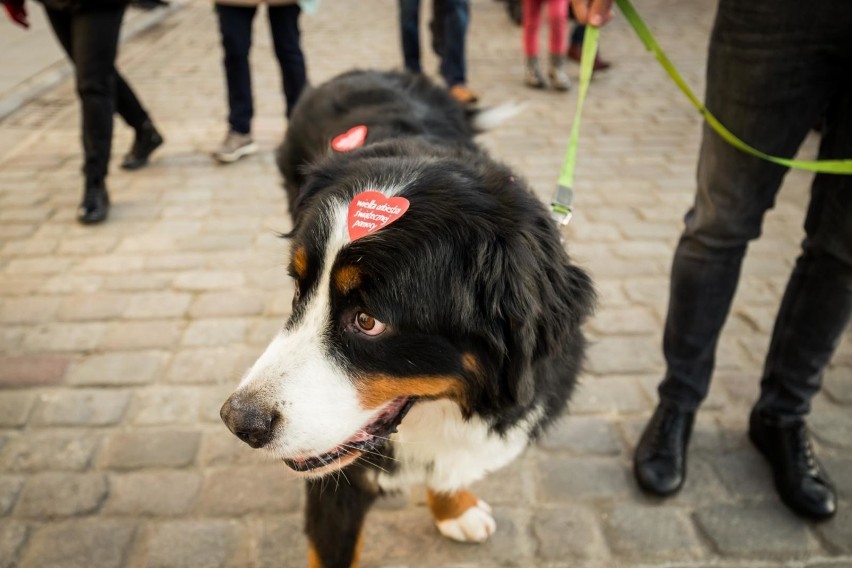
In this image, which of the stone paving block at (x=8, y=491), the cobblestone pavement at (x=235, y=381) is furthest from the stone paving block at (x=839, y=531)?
the stone paving block at (x=8, y=491)

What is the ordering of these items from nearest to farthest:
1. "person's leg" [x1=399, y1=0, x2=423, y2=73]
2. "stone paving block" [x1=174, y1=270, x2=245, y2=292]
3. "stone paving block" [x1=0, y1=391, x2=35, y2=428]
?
"stone paving block" [x1=0, y1=391, x2=35, y2=428] → "stone paving block" [x1=174, y1=270, x2=245, y2=292] → "person's leg" [x1=399, y1=0, x2=423, y2=73]

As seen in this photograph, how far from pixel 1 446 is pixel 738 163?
266cm

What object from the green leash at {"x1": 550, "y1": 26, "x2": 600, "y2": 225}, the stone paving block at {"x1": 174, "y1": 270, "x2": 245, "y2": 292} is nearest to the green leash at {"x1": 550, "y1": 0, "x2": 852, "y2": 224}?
the green leash at {"x1": 550, "y1": 26, "x2": 600, "y2": 225}

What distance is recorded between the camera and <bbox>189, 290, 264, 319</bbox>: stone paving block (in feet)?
9.48

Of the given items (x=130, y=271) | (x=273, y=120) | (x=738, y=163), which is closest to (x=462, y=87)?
(x=273, y=120)

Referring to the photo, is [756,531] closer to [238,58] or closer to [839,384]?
[839,384]

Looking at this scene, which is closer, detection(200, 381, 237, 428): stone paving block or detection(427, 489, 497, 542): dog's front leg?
detection(427, 489, 497, 542): dog's front leg

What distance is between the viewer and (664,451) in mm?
2066

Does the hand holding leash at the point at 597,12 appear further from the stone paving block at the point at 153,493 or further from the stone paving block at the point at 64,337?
the stone paving block at the point at 64,337

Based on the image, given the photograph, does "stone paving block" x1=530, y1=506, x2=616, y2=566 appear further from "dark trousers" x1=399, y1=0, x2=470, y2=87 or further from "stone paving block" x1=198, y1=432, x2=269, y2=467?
"dark trousers" x1=399, y1=0, x2=470, y2=87

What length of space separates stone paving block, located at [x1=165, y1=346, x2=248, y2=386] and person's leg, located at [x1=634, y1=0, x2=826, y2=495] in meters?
1.64

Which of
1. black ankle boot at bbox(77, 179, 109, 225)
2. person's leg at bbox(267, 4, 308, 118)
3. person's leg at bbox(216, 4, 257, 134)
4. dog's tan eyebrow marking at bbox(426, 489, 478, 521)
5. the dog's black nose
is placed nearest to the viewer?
the dog's black nose

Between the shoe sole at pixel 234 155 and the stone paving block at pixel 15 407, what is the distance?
8.31 ft

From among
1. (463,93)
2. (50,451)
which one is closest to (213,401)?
(50,451)
